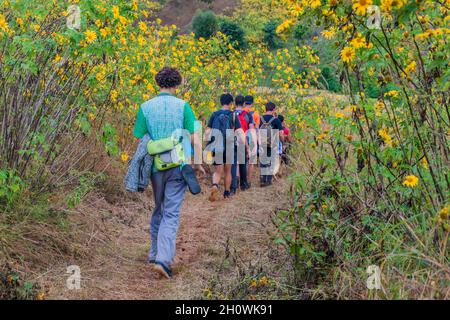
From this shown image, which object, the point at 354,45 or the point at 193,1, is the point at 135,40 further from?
the point at 193,1

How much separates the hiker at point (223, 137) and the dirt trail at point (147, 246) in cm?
67

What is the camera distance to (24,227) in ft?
19.2

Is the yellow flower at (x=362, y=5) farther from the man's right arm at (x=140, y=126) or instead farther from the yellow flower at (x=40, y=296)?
the yellow flower at (x=40, y=296)

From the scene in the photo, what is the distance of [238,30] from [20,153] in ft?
71.1

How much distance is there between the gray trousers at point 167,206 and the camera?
616cm

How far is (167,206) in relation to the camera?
6.25 metres

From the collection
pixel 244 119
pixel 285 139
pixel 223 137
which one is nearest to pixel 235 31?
pixel 285 139

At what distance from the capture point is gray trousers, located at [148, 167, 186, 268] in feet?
20.2

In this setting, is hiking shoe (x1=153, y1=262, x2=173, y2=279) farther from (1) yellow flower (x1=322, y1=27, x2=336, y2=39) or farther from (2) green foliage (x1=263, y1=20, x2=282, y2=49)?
(2) green foliage (x1=263, y1=20, x2=282, y2=49)

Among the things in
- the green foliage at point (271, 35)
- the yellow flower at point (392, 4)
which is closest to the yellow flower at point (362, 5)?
the yellow flower at point (392, 4)

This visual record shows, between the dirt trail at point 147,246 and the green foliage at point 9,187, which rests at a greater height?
the green foliage at point 9,187

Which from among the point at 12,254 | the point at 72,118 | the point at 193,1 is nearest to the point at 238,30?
the point at 193,1

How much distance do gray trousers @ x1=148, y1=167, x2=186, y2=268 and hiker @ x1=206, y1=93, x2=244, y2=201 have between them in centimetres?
372
